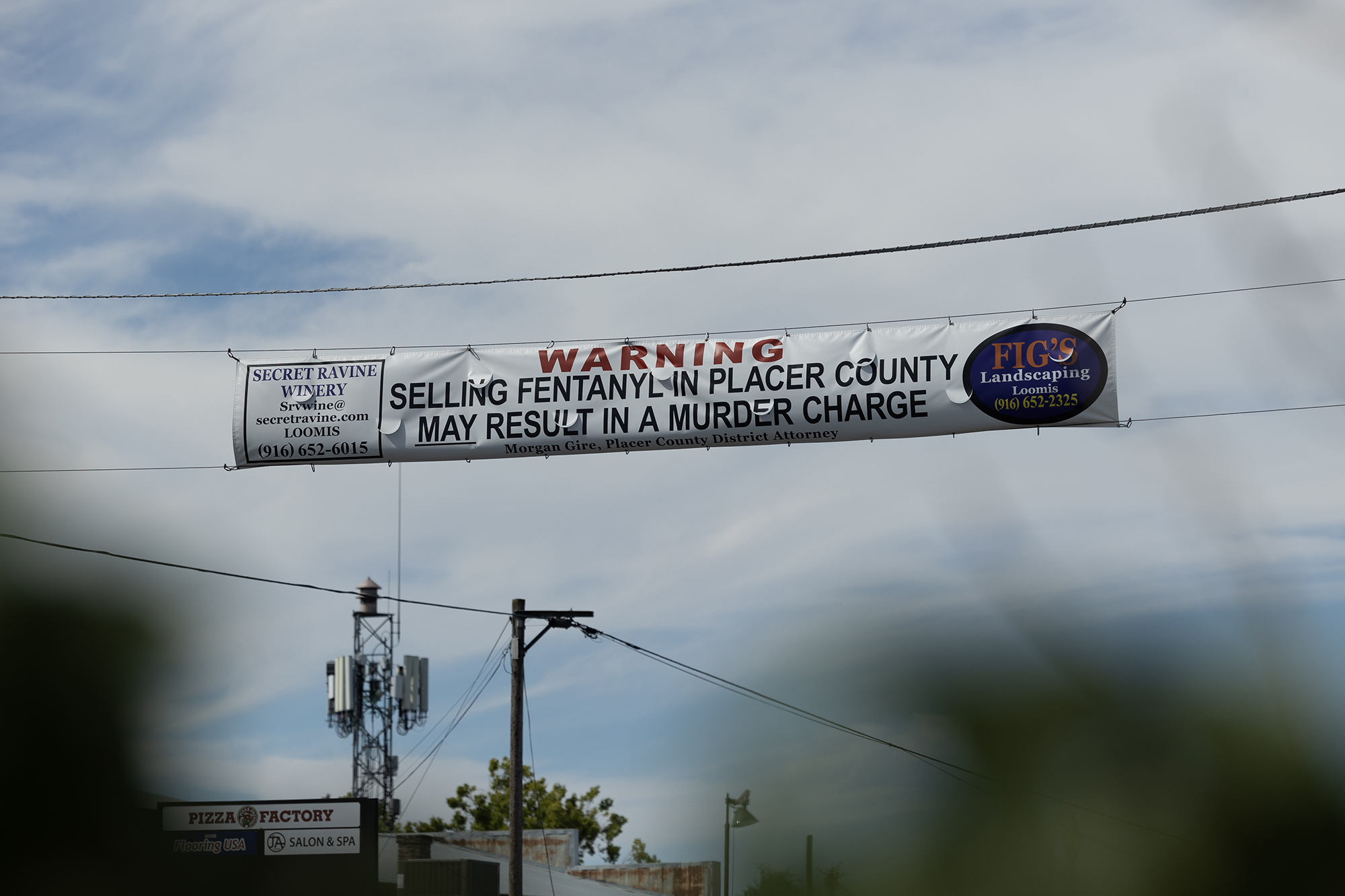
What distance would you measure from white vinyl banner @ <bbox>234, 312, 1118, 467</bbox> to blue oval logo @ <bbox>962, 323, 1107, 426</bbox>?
0.01 metres

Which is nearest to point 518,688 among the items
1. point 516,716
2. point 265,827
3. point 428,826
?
point 516,716

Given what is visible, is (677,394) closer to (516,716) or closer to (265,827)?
(516,716)

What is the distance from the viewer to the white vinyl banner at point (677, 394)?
10.0m

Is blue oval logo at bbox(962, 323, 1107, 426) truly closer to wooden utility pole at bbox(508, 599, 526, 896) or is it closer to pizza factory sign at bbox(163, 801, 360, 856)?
wooden utility pole at bbox(508, 599, 526, 896)

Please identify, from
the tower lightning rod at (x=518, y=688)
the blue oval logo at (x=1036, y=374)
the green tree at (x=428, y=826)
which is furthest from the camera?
the green tree at (x=428, y=826)

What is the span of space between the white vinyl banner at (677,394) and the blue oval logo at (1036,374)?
0.4 inches

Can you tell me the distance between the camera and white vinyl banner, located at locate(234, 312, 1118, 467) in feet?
32.9

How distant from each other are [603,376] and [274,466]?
3081 mm

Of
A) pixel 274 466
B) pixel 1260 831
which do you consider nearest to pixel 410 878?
pixel 274 466

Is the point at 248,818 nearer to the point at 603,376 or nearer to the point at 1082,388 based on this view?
the point at 603,376

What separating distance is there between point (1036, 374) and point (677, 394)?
2.91 m

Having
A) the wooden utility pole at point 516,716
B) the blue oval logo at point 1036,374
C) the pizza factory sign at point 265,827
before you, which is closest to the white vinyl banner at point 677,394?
the blue oval logo at point 1036,374

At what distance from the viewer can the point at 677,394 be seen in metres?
10.4

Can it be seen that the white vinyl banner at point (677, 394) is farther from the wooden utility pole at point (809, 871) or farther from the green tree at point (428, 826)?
the green tree at point (428, 826)
